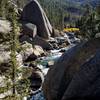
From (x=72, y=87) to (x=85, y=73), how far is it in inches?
39.1

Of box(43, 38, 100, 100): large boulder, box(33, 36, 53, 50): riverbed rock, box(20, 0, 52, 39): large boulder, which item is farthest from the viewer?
box(20, 0, 52, 39): large boulder

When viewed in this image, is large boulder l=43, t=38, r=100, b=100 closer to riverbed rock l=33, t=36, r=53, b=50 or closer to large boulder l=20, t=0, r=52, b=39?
riverbed rock l=33, t=36, r=53, b=50

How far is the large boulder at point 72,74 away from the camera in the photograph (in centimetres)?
1387

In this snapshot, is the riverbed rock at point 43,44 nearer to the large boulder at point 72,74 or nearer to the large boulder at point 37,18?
the large boulder at point 37,18

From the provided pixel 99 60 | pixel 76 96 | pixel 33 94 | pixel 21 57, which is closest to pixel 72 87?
pixel 76 96

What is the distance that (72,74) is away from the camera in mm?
14953

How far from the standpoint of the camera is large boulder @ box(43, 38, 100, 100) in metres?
13.9

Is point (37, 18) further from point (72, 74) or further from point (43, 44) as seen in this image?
point (72, 74)

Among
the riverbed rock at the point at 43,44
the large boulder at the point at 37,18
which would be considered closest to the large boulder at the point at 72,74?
the riverbed rock at the point at 43,44

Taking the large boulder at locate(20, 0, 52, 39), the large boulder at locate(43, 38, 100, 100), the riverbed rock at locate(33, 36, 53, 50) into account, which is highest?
the large boulder at locate(43, 38, 100, 100)

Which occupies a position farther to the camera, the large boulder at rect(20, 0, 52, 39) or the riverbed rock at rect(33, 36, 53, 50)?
the large boulder at rect(20, 0, 52, 39)

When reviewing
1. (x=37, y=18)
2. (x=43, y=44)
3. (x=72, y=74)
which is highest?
(x=72, y=74)

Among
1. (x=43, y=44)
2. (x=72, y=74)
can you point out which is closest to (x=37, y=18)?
(x=43, y=44)

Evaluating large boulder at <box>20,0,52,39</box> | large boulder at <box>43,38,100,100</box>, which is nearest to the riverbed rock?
large boulder at <box>20,0,52,39</box>
